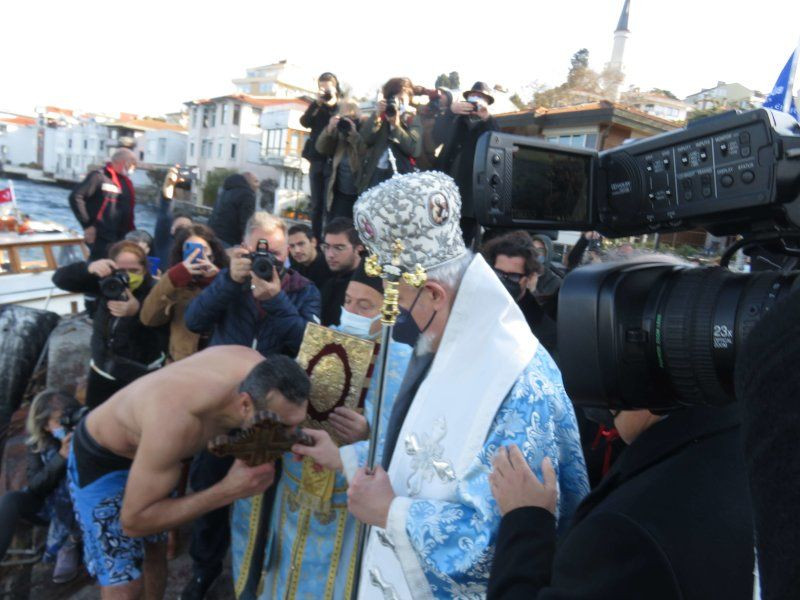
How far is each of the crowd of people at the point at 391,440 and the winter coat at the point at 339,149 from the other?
0.03m

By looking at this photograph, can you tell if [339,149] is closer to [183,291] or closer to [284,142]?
[183,291]

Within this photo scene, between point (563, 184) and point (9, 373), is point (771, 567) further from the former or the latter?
point (9, 373)

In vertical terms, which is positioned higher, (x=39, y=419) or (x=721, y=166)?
(x=721, y=166)

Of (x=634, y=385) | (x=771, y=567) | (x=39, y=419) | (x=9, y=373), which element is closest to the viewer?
(x=771, y=567)

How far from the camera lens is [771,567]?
487mm

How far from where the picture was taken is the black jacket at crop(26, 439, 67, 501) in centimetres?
339

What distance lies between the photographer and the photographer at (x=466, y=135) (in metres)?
4.52

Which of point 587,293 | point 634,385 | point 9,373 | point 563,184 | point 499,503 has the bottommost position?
point 9,373

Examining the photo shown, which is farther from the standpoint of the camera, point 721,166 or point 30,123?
point 30,123

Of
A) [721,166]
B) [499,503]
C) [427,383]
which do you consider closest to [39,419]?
[427,383]

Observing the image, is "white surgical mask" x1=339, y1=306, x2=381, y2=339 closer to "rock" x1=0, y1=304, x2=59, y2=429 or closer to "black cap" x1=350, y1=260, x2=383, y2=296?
"black cap" x1=350, y1=260, x2=383, y2=296

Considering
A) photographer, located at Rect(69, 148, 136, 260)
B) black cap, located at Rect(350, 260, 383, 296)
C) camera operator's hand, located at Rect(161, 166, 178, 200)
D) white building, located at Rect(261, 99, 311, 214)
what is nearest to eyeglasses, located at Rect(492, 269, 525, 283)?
black cap, located at Rect(350, 260, 383, 296)

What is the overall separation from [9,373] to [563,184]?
17.1 feet

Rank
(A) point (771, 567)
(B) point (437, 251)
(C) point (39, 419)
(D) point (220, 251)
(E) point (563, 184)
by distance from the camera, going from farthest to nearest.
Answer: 1. (D) point (220, 251)
2. (C) point (39, 419)
3. (B) point (437, 251)
4. (E) point (563, 184)
5. (A) point (771, 567)
